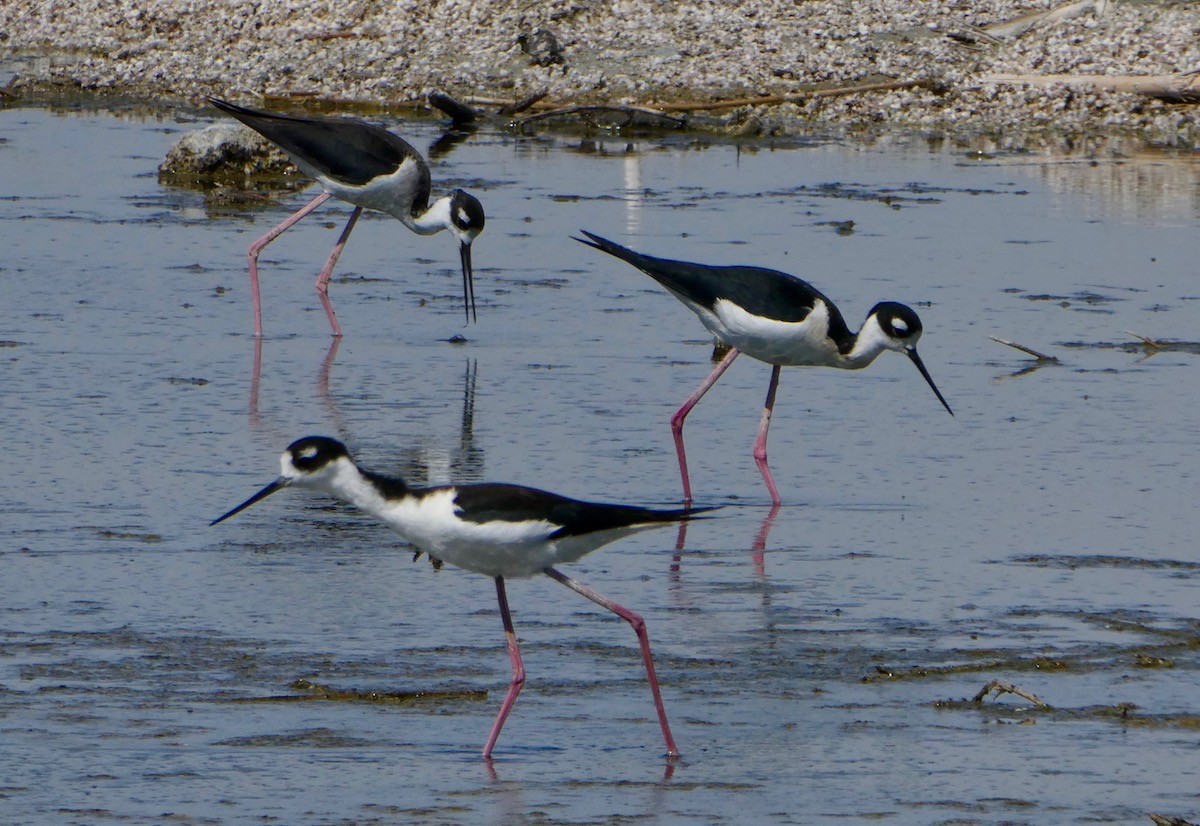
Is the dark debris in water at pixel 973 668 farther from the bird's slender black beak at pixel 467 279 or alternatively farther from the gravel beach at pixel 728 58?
the gravel beach at pixel 728 58

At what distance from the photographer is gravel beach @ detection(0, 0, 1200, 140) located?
18.2 meters

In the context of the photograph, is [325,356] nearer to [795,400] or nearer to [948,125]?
[795,400]

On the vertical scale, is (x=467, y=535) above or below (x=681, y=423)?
above

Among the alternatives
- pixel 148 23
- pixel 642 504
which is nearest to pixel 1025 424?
pixel 642 504

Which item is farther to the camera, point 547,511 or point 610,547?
point 610,547

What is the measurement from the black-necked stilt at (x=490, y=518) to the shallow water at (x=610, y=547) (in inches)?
16.1

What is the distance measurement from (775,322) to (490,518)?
323 cm

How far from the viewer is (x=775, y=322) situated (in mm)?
8148

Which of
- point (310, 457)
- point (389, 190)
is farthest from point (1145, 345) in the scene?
point (310, 457)

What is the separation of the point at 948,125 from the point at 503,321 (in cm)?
827

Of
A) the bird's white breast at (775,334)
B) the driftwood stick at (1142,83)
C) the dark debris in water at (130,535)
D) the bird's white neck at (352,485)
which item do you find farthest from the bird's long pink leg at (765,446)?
the driftwood stick at (1142,83)

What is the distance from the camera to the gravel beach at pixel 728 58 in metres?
18.2

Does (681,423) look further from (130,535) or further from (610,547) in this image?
(130,535)

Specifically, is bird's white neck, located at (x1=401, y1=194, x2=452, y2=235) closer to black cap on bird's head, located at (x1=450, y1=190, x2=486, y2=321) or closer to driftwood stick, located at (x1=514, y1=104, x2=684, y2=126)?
black cap on bird's head, located at (x1=450, y1=190, x2=486, y2=321)
